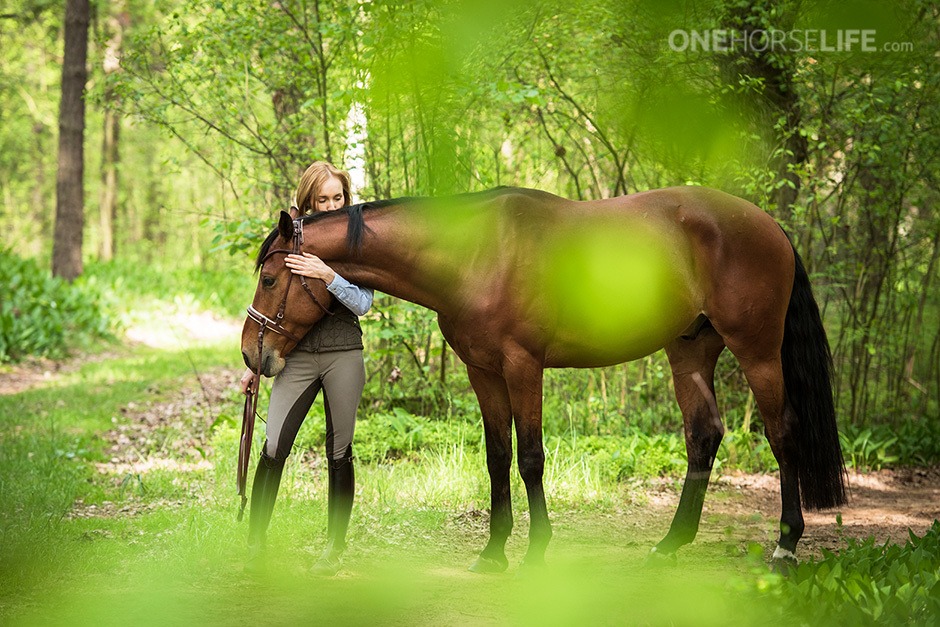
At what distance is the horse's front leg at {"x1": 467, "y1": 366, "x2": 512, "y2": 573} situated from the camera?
4.46 metres

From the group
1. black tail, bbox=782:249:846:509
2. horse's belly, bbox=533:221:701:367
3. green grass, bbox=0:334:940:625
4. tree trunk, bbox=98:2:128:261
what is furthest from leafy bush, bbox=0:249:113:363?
black tail, bbox=782:249:846:509

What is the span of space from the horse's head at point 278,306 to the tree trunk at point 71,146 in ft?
41.6

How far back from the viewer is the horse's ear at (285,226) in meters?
3.92

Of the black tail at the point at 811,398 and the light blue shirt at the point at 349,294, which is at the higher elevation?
the light blue shirt at the point at 349,294

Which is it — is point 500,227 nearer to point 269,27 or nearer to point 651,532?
point 651,532

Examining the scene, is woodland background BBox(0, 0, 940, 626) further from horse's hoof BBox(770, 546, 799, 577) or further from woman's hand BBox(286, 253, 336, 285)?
woman's hand BBox(286, 253, 336, 285)

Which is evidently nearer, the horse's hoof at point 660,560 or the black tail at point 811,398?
the horse's hoof at point 660,560

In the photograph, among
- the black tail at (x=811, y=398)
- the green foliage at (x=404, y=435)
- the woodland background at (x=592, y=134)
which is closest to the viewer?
the black tail at (x=811, y=398)

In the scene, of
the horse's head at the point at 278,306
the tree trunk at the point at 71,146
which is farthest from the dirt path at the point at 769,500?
the tree trunk at the point at 71,146

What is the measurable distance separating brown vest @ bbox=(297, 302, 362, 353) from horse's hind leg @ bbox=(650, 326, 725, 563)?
1.89 m

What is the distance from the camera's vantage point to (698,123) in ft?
6.32

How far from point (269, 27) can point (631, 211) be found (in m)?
4.04

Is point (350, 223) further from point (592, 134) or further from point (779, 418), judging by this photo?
point (592, 134)

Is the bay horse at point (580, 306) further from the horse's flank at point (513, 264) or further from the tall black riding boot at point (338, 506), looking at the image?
the tall black riding boot at point (338, 506)
